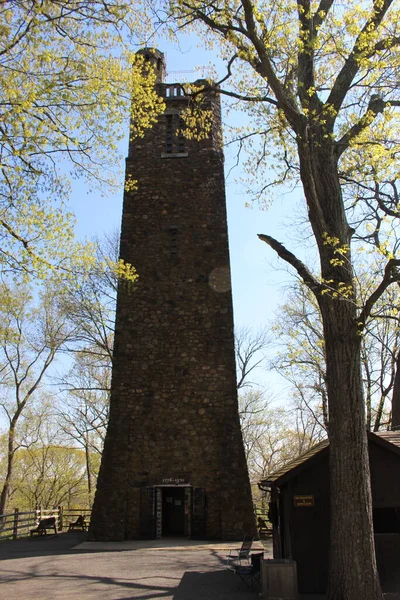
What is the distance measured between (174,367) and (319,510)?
704cm

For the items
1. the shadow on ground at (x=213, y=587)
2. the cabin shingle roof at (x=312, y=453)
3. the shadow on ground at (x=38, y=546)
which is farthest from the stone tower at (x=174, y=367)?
the cabin shingle roof at (x=312, y=453)

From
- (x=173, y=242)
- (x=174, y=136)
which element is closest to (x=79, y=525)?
(x=173, y=242)

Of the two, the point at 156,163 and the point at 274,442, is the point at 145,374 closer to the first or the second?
the point at 156,163

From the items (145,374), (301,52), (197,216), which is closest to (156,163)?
(197,216)

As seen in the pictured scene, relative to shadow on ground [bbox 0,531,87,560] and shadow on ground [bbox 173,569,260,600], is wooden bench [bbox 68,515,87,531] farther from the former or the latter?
shadow on ground [bbox 173,569,260,600]

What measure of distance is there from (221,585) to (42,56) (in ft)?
28.2

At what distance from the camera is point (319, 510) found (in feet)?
25.8

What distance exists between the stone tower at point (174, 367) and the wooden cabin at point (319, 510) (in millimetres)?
5210

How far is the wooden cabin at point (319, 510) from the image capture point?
24.7ft

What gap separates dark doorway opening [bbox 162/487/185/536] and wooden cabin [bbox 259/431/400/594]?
20.7 feet

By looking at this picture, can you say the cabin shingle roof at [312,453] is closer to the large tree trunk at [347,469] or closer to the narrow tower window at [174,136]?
the large tree trunk at [347,469]

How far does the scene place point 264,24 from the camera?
7.64 meters

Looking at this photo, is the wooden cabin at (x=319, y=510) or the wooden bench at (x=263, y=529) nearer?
the wooden cabin at (x=319, y=510)

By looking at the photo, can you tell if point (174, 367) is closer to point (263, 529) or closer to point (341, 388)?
point (263, 529)
